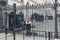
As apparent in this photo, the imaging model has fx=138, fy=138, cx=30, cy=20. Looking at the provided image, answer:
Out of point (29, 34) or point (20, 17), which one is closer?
point (29, 34)

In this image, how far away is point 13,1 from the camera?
1532 centimetres

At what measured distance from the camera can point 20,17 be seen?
10742mm

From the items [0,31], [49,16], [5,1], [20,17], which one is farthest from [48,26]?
[5,1]

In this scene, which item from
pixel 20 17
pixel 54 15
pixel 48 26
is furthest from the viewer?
pixel 20 17

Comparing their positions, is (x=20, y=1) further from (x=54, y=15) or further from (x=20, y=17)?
(x=54, y=15)

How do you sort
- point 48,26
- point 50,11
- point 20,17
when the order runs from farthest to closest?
point 20,17, point 48,26, point 50,11

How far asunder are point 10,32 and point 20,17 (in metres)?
1.44

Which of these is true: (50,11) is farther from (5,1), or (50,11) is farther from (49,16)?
(5,1)

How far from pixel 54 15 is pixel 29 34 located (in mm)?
2018

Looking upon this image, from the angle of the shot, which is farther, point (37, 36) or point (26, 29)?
Result: point (26, 29)

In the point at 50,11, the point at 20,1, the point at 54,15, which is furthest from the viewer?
the point at 20,1

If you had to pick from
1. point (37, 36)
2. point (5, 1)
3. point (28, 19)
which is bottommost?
point (37, 36)

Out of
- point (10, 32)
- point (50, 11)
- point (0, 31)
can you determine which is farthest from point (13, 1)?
point (50, 11)

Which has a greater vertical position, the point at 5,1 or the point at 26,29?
the point at 5,1
